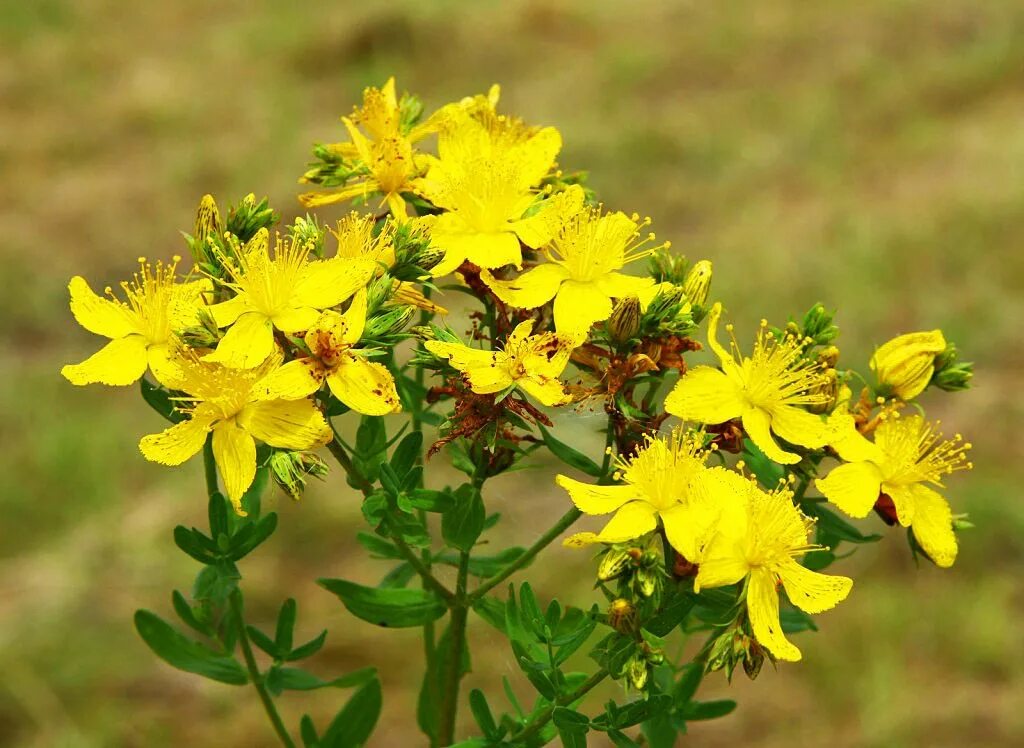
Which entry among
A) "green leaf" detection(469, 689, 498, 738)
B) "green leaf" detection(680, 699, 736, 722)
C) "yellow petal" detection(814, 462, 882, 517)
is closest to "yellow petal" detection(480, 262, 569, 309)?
"yellow petal" detection(814, 462, 882, 517)

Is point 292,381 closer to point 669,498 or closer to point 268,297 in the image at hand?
point 268,297

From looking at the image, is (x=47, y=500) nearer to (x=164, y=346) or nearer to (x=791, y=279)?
(x=164, y=346)

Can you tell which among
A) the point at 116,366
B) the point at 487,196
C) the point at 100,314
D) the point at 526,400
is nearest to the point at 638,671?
the point at 526,400

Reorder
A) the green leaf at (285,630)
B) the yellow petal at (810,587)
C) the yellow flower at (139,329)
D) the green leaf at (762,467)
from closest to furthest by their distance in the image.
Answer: the yellow petal at (810,587), the yellow flower at (139,329), the green leaf at (762,467), the green leaf at (285,630)

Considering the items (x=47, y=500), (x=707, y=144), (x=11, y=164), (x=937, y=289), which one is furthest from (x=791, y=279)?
(x=11, y=164)

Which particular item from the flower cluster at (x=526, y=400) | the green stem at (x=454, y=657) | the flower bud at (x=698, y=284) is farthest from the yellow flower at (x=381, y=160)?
the green stem at (x=454, y=657)

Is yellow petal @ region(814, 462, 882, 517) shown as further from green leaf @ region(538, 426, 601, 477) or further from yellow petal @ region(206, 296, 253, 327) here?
yellow petal @ region(206, 296, 253, 327)

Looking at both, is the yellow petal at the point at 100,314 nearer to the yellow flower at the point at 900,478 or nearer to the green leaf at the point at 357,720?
the green leaf at the point at 357,720
